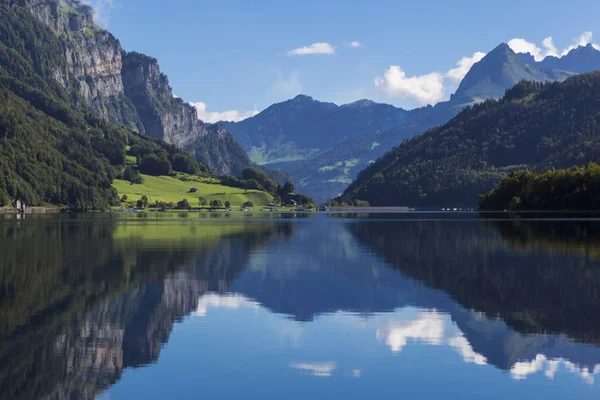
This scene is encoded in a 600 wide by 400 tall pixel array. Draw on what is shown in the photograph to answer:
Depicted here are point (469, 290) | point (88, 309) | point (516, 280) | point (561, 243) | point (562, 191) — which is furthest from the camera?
point (562, 191)

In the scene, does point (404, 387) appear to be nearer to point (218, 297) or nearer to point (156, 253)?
point (218, 297)

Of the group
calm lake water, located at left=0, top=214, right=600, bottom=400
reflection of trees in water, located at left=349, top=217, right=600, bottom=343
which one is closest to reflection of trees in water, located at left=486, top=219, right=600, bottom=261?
reflection of trees in water, located at left=349, top=217, right=600, bottom=343

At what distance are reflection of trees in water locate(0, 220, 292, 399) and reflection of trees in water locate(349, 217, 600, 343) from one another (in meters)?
13.0

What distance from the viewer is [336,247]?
73250 millimetres

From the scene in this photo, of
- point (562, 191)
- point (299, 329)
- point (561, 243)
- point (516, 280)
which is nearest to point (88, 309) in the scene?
point (299, 329)

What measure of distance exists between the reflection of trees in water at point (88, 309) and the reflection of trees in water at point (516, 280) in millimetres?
13026

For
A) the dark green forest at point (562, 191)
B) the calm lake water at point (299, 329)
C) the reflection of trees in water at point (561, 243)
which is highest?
the dark green forest at point (562, 191)

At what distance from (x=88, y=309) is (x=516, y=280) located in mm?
23662

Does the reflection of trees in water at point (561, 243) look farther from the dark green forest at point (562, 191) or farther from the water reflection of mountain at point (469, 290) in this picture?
the dark green forest at point (562, 191)

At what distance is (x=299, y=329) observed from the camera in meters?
28.8

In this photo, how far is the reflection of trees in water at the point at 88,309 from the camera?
71.7 ft

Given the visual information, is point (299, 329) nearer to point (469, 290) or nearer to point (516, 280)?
point (469, 290)

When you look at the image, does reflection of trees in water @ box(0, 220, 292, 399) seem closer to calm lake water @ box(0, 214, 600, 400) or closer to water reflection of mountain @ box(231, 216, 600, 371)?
calm lake water @ box(0, 214, 600, 400)

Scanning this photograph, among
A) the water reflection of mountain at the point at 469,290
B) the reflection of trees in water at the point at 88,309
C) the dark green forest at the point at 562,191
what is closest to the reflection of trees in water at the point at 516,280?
the water reflection of mountain at the point at 469,290
